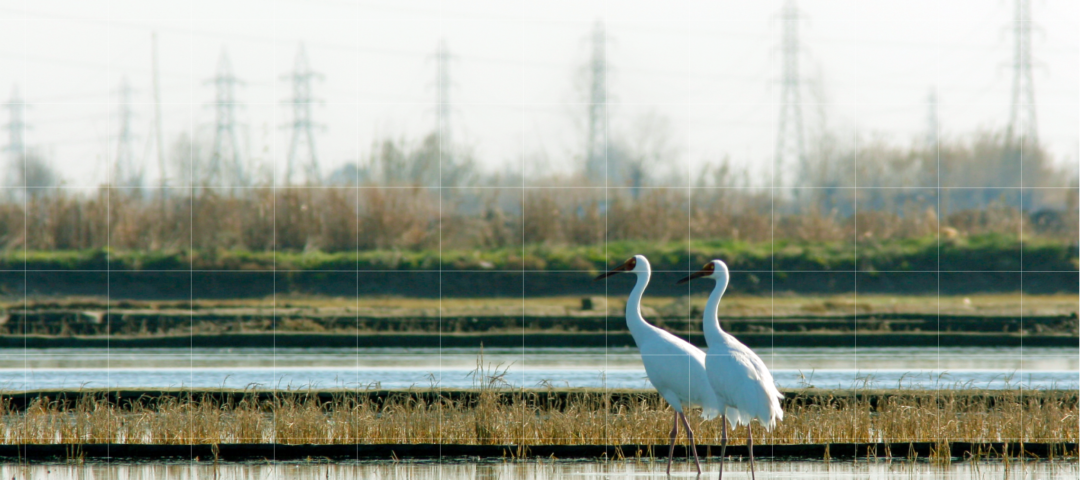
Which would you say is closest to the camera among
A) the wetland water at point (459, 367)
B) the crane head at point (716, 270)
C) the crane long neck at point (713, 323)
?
the crane long neck at point (713, 323)

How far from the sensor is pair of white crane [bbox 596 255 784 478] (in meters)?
9.08

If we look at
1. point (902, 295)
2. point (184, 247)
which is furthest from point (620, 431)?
point (902, 295)

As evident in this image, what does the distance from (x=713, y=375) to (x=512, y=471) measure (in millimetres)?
2007

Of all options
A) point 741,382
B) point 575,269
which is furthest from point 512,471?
point 575,269

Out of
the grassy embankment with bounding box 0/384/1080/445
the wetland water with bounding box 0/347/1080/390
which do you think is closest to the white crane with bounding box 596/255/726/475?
the grassy embankment with bounding box 0/384/1080/445

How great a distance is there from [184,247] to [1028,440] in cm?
2632

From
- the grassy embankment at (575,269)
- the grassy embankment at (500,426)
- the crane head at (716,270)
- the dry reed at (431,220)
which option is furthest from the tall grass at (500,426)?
the grassy embankment at (575,269)

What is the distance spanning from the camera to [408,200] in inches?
1165

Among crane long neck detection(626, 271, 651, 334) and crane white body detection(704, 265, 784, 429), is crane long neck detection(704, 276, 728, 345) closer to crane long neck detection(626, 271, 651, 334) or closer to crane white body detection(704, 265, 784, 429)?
crane white body detection(704, 265, 784, 429)

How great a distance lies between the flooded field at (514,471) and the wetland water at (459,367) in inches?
248

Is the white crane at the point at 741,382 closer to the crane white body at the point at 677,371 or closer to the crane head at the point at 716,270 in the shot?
the crane white body at the point at 677,371

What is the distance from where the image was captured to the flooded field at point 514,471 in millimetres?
8688

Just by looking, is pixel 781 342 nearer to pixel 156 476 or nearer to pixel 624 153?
pixel 624 153

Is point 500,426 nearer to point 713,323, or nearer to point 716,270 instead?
point 713,323
